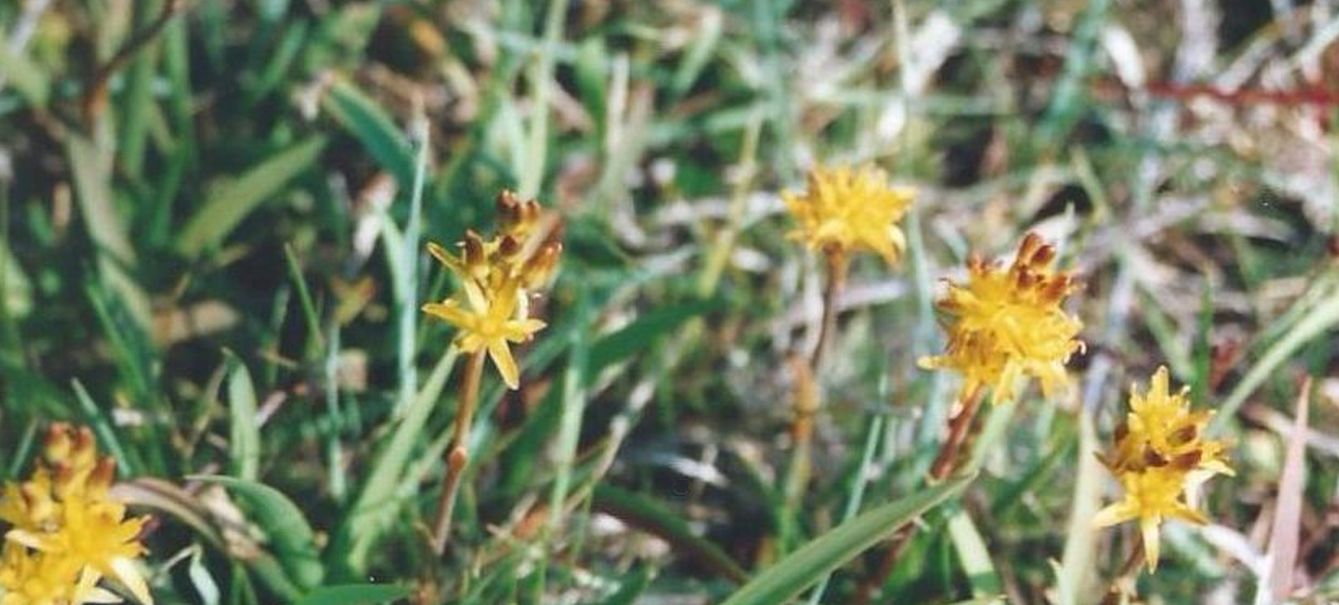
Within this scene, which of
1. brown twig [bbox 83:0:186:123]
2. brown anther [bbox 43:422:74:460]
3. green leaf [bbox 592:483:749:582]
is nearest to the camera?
brown anther [bbox 43:422:74:460]

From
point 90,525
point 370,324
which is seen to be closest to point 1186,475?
point 90,525

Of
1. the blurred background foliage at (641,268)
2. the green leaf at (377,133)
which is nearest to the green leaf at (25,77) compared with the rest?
the blurred background foliage at (641,268)

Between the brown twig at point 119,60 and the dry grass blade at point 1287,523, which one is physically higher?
the brown twig at point 119,60

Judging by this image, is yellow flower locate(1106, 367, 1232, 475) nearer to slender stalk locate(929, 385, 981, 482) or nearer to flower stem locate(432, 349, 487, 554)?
slender stalk locate(929, 385, 981, 482)

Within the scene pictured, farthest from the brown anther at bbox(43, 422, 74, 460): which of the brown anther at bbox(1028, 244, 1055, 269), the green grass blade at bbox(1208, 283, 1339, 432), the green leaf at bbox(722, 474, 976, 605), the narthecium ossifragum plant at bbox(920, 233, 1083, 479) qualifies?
the green grass blade at bbox(1208, 283, 1339, 432)

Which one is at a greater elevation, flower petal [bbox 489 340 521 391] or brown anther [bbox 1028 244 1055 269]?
brown anther [bbox 1028 244 1055 269]

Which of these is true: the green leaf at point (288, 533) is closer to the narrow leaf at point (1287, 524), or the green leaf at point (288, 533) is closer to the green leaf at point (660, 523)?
the green leaf at point (660, 523)

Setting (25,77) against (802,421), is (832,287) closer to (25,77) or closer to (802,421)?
(802,421)
